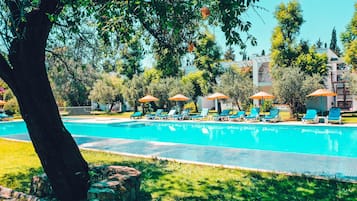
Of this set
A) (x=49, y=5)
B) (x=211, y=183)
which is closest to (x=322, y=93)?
(x=211, y=183)

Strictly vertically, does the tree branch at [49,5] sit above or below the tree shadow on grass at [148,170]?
above

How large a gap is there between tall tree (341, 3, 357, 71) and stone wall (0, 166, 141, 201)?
77.1ft

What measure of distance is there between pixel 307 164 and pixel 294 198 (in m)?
3.29

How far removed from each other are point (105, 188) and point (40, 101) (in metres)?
1.61

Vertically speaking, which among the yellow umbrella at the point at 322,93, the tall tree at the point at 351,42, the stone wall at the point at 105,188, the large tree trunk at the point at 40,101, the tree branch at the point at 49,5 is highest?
the tall tree at the point at 351,42

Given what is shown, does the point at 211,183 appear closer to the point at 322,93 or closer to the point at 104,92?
the point at 322,93

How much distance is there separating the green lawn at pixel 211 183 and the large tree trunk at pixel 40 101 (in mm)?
1440

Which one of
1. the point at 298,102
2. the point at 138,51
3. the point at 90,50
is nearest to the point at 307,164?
the point at 138,51

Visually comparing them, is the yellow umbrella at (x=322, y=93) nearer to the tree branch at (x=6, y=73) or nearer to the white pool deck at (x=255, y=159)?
the white pool deck at (x=255, y=159)

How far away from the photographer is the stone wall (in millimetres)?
4335

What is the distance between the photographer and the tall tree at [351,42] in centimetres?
2300

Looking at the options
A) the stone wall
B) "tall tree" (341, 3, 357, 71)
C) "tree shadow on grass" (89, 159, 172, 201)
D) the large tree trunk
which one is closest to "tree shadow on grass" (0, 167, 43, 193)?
the stone wall

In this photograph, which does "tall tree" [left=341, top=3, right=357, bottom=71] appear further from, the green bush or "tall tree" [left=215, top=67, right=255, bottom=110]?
the green bush

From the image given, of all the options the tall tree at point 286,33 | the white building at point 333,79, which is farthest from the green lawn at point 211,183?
the white building at point 333,79
